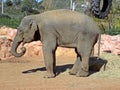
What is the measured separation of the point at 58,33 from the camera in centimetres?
1027

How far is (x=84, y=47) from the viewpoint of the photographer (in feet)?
34.0

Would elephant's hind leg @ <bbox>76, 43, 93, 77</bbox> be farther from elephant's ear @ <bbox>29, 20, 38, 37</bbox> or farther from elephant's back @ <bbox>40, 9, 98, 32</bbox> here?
elephant's ear @ <bbox>29, 20, 38, 37</bbox>

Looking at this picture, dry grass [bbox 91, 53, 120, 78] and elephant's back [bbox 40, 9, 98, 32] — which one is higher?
elephant's back [bbox 40, 9, 98, 32]

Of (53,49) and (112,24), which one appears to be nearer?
(53,49)

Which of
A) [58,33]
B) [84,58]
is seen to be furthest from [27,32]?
[84,58]

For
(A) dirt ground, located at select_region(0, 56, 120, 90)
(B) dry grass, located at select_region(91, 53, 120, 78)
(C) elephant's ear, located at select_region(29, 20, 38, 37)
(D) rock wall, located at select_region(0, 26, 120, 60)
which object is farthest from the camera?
(D) rock wall, located at select_region(0, 26, 120, 60)

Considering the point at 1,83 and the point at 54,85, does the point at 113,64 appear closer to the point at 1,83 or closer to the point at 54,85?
the point at 54,85

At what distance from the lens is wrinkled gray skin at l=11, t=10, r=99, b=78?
1020 centimetres

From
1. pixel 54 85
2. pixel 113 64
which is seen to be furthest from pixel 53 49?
pixel 113 64

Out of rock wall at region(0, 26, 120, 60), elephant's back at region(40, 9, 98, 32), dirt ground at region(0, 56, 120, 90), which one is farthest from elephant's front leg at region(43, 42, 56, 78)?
rock wall at region(0, 26, 120, 60)

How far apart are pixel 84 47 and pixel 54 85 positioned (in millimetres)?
1755

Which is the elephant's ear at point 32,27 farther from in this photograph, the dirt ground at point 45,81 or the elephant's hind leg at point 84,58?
the elephant's hind leg at point 84,58

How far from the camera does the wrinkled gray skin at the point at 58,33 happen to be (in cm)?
1020

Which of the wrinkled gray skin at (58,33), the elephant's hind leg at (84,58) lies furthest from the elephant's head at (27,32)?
the elephant's hind leg at (84,58)
